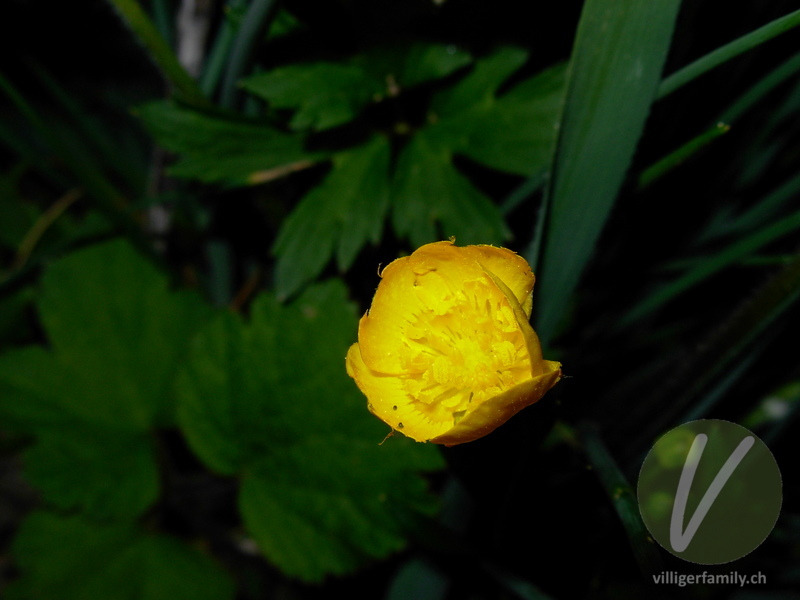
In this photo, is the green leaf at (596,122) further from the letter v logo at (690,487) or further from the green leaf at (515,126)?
the letter v logo at (690,487)

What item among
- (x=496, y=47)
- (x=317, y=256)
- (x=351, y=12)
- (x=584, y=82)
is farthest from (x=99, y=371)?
(x=584, y=82)

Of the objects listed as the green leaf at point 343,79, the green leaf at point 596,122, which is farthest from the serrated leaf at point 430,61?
the green leaf at point 596,122

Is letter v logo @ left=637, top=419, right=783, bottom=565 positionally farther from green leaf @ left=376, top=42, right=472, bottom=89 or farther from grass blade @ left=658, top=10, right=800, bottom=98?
green leaf @ left=376, top=42, right=472, bottom=89

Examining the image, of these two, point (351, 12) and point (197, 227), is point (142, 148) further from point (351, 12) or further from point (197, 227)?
point (351, 12)

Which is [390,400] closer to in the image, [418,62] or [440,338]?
[440,338]

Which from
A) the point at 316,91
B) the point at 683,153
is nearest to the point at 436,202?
the point at 316,91
